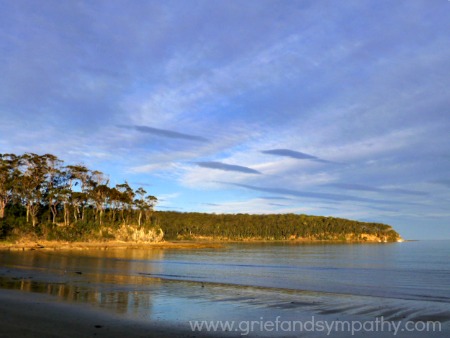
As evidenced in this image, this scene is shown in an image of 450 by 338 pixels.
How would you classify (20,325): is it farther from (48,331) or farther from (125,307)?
(125,307)

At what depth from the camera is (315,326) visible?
593 inches

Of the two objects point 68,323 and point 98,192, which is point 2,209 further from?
point 68,323

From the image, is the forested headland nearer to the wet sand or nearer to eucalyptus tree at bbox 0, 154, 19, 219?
eucalyptus tree at bbox 0, 154, 19, 219

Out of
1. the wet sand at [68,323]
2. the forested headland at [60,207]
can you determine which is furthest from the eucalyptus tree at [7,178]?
the wet sand at [68,323]

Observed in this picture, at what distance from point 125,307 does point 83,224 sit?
8659 cm

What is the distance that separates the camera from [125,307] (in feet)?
58.2

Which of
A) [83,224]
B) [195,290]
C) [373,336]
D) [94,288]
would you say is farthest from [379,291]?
[83,224]

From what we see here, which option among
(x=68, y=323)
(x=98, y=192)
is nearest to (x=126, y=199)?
(x=98, y=192)

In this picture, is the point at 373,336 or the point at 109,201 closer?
the point at 373,336

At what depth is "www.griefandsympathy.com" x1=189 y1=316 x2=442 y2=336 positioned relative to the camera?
1418 centimetres

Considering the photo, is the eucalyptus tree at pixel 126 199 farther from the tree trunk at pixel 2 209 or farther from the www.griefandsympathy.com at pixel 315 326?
the www.griefandsympathy.com at pixel 315 326

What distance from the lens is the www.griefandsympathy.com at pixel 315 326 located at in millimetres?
14180

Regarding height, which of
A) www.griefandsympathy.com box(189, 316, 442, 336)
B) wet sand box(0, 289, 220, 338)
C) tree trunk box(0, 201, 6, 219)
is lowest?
wet sand box(0, 289, 220, 338)

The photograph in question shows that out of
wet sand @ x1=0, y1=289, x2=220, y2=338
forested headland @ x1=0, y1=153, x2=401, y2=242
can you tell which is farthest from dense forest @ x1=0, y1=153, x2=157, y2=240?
wet sand @ x1=0, y1=289, x2=220, y2=338
